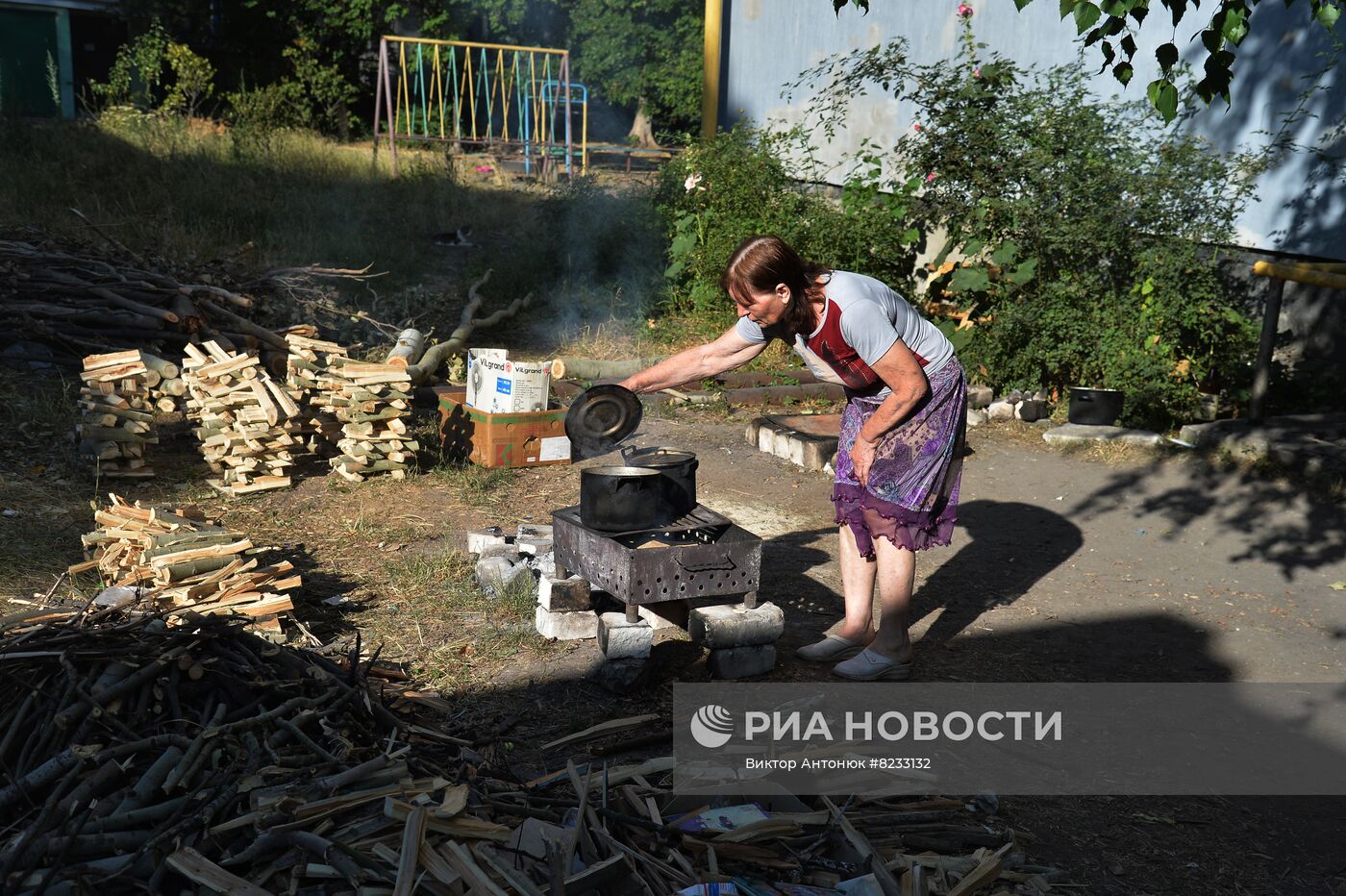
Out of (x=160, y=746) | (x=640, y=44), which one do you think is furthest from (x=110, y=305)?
(x=640, y=44)

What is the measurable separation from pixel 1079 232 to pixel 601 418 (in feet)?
19.0

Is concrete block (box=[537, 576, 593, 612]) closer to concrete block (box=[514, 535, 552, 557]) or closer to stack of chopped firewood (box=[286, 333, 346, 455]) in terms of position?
concrete block (box=[514, 535, 552, 557])

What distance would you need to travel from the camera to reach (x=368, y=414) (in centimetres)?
736

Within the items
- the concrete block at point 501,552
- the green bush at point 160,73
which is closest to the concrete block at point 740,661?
the concrete block at point 501,552

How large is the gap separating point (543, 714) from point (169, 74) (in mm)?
22865

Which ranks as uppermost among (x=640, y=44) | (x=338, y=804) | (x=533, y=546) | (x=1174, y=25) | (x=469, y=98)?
(x=640, y=44)

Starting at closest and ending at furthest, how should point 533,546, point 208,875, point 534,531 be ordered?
point 208,875, point 533,546, point 534,531

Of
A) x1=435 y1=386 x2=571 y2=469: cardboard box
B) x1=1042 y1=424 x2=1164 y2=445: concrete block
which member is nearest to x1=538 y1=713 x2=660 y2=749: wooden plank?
x1=435 y1=386 x2=571 y2=469: cardboard box

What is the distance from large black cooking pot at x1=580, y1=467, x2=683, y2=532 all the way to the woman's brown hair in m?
0.91

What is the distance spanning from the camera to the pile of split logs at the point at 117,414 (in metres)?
6.96

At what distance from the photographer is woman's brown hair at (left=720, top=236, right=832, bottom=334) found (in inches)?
159

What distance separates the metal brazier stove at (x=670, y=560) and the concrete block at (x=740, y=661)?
209 mm

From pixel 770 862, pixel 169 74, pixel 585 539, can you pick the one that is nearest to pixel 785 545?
pixel 585 539

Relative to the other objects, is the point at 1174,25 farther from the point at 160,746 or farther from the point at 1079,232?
the point at 1079,232
